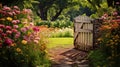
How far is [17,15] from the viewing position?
9.59 metres

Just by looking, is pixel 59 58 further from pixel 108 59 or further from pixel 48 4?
pixel 48 4

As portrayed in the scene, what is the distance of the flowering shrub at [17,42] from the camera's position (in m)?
8.12

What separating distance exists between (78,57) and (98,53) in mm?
1348

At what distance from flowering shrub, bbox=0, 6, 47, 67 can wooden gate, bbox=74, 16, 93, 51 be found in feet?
13.1

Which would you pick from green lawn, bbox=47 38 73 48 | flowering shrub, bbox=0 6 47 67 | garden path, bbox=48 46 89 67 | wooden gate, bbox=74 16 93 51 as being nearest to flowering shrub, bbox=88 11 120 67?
garden path, bbox=48 46 89 67

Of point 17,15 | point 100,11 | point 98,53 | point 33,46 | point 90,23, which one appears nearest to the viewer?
point 33,46

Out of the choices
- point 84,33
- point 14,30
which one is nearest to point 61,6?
point 84,33

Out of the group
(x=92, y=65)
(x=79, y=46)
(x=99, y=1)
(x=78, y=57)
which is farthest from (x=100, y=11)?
(x=92, y=65)

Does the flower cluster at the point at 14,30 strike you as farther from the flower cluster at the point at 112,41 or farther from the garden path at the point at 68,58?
the flower cluster at the point at 112,41

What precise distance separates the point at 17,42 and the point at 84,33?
5.63 metres

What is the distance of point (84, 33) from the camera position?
531 inches

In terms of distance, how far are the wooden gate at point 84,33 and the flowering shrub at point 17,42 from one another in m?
3.99

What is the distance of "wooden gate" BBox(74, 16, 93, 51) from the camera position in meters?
12.9

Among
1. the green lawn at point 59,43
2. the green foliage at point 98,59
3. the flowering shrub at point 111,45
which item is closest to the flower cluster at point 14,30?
the green foliage at point 98,59
